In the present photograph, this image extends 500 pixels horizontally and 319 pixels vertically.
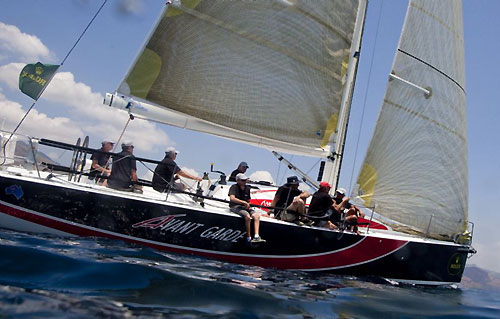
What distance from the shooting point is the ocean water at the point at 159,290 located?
11.8 ft

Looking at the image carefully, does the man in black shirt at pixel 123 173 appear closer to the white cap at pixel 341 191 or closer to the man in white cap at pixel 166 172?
the man in white cap at pixel 166 172

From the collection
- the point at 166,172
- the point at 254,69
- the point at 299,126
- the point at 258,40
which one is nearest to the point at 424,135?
the point at 299,126

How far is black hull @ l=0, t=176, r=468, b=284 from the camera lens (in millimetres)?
7227

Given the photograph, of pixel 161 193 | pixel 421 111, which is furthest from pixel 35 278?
→ pixel 421 111

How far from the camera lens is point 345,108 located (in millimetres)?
10180

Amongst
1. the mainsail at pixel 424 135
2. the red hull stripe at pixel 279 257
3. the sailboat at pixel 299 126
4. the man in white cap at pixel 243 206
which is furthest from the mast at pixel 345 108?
the man in white cap at pixel 243 206

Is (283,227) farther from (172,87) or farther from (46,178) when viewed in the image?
(46,178)

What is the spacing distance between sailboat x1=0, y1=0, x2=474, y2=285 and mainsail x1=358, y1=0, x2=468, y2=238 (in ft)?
0.08

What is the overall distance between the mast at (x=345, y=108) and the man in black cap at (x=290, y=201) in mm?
1434

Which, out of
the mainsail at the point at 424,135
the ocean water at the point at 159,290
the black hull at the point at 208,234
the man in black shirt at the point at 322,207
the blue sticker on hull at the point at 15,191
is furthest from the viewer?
the mainsail at the point at 424,135

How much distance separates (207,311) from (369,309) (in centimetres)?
222

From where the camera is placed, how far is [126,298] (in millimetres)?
3912

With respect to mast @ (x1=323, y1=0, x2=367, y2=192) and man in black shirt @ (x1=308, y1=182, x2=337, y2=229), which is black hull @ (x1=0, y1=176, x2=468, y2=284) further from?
mast @ (x1=323, y1=0, x2=367, y2=192)

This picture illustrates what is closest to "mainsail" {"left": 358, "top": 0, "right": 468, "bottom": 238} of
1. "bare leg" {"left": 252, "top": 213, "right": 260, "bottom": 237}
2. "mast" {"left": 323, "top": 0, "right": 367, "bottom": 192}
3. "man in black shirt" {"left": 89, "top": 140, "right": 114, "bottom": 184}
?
"mast" {"left": 323, "top": 0, "right": 367, "bottom": 192}
